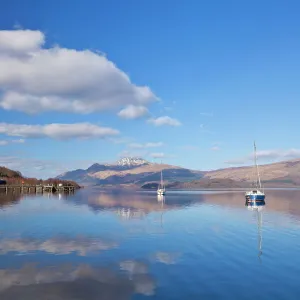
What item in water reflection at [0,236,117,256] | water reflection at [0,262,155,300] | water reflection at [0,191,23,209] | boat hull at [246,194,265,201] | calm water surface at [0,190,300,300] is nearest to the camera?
water reflection at [0,262,155,300]

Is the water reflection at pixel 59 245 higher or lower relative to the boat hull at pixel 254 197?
lower

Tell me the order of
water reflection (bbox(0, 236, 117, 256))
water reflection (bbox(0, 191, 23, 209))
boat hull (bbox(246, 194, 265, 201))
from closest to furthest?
water reflection (bbox(0, 236, 117, 256)) < water reflection (bbox(0, 191, 23, 209)) < boat hull (bbox(246, 194, 265, 201))

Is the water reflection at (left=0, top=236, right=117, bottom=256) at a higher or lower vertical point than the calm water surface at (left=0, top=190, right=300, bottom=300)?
higher

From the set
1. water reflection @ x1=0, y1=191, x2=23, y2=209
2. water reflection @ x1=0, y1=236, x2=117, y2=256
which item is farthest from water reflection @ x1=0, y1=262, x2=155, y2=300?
water reflection @ x1=0, y1=191, x2=23, y2=209

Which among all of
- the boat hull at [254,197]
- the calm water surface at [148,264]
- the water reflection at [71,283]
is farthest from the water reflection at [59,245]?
the boat hull at [254,197]

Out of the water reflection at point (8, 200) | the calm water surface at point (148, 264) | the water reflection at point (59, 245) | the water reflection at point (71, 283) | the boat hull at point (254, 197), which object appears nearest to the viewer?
the water reflection at point (71, 283)

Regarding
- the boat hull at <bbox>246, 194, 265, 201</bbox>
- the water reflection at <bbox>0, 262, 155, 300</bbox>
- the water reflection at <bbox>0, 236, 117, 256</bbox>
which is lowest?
the water reflection at <bbox>0, 262, 155, 300</bbox>

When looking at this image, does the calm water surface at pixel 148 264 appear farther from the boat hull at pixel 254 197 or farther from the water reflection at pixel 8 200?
the boat hull at pixel 254 197

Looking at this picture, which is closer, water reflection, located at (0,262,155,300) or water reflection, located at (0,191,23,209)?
water reflection, located at (0,262,155,300)

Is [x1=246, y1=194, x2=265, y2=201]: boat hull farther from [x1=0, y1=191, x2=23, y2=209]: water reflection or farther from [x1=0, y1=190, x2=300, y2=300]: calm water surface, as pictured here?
[x1=0, y1=191, x2=23, y2=209]: water reflection

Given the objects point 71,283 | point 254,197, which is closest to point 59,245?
point 71,283

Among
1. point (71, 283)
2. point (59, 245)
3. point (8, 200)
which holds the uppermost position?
point (8, 200)

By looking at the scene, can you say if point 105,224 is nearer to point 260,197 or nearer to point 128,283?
point 128,283

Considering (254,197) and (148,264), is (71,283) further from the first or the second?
(254,197)
